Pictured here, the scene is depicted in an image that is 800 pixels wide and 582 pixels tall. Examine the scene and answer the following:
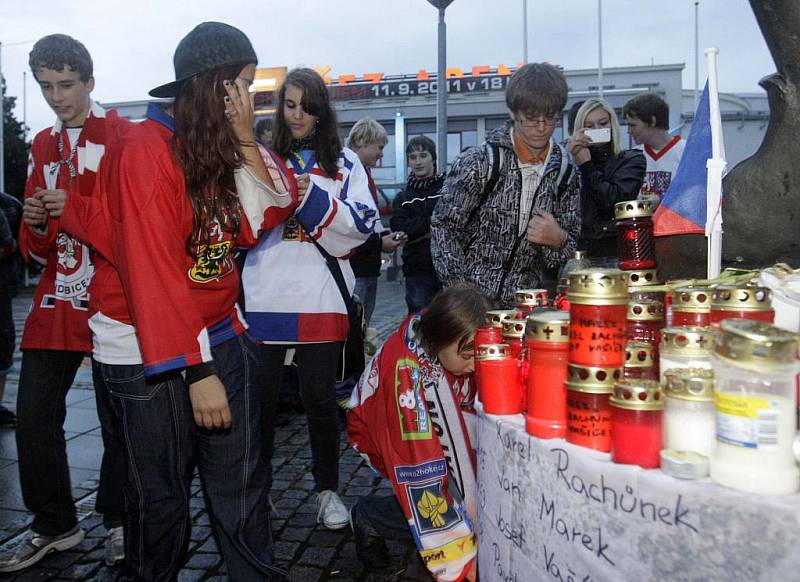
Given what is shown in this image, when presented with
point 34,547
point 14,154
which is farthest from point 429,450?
point 14,154

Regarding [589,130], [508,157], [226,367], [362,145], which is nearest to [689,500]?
[226,367]

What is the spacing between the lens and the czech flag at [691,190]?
205 centimetres

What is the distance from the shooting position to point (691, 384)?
4.00 ft

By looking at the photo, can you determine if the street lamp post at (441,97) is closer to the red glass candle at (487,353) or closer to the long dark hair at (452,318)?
the long dark hair at (452,318)

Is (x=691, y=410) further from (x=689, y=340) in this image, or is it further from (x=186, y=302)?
(x=186, y=302)

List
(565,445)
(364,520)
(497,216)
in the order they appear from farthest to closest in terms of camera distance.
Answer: (497,216), (364,520), (565,445)

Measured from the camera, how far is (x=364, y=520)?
2777mm

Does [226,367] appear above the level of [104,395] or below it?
above

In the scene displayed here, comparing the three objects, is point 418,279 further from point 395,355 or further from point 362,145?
point 395,355

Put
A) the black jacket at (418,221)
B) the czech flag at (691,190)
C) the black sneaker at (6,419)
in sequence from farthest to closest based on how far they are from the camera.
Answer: the black jacket at (418,221) < the black sneaker at (6,419) < the czech flag at (691,190)

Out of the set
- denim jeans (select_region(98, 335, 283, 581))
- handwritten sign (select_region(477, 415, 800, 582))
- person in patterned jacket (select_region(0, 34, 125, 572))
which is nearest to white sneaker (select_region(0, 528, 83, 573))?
person in patterned jacket (select_region(0, 34, 125, 572))

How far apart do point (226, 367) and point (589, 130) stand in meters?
2.47

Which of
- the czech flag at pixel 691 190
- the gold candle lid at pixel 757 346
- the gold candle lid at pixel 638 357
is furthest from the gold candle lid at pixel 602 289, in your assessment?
the czech flag at pixel 691 190

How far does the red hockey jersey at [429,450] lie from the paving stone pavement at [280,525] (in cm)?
50
